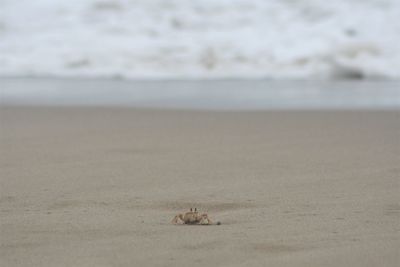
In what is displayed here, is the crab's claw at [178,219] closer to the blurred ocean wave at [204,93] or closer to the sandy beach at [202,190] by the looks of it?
the sandy beach at [202,190]

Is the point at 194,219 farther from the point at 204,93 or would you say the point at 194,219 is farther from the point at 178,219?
the point at 204,93

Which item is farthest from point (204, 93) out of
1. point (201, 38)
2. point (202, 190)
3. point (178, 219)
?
point (178, 219)

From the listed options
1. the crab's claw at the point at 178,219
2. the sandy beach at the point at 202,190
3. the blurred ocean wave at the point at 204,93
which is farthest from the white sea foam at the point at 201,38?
the crab's claw at the point at 178,219

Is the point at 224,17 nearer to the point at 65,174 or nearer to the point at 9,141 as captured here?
the point at 9,141

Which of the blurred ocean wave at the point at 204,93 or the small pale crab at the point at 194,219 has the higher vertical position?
the blurred ocean wave at the point at 204,93

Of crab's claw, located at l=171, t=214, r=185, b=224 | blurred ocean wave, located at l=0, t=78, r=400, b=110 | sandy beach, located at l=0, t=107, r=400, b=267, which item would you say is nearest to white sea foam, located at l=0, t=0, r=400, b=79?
blurred ocean wave, located at l=0, t=78, r=400, b=110

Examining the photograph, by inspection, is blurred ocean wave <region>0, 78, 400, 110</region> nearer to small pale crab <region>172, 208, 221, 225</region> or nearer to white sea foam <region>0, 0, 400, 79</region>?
white sea foam <region>0, 0, 400, 79</region>
